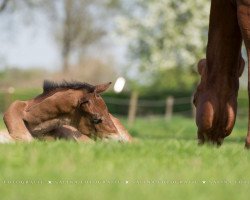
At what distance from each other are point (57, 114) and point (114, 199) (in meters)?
4.01

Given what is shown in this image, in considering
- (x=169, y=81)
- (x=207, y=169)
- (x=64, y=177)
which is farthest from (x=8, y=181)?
(x=169, y=81)

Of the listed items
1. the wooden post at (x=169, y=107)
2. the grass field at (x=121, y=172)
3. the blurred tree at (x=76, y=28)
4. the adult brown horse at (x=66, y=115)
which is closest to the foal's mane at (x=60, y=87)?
the adult brown horse at (x=66, y=115)

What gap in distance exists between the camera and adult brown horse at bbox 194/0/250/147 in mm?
7445

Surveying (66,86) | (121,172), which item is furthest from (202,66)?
(121,172)

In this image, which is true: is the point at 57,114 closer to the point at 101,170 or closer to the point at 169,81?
the point at 101,170

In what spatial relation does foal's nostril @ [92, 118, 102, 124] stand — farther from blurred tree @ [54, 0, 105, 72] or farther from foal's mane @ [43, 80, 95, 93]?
blurred tree @ [54, 0, 105, 72]

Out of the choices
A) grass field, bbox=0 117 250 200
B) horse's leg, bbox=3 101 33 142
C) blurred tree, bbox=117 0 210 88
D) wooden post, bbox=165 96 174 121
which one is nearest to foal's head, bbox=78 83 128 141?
horse's leg, bbox=3 101 33 142

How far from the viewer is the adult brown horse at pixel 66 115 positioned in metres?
7.45

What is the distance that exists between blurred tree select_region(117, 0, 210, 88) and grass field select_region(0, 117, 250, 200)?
1376 inches

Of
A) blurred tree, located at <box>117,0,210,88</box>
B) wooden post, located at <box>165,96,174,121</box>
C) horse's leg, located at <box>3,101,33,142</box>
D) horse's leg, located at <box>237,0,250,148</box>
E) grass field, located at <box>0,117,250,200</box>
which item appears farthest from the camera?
blurred tree, located at <box>117,0,210,88</box>

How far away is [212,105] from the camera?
293 inches

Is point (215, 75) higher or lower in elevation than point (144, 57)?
higher

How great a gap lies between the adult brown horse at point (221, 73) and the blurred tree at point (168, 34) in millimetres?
32998

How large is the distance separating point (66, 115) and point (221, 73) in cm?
164
